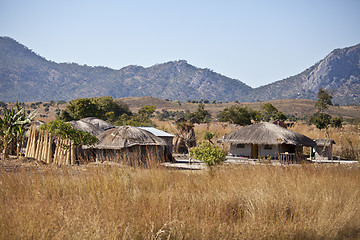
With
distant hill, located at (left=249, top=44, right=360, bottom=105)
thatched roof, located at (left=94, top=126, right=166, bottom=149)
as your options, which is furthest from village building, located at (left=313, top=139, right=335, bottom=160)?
distant hill, located at (left=249, top=44, right=360, bottom=105)

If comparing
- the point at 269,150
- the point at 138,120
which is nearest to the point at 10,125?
the point at 269,150

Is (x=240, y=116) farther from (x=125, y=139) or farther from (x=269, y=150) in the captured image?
(x=125, y=139)

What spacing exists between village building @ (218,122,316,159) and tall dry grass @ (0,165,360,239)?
2069 cm

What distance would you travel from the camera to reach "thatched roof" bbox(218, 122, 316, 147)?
1158 inches

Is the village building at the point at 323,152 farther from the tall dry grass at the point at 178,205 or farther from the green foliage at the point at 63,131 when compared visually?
the tall dry grass at the point at 178,205

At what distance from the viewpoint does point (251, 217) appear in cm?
643

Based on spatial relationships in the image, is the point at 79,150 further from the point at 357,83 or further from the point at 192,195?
the point at 357,83

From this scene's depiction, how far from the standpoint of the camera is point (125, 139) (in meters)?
20.3

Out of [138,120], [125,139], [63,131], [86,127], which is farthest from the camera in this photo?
[138,120]

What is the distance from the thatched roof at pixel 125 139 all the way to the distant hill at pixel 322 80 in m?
145

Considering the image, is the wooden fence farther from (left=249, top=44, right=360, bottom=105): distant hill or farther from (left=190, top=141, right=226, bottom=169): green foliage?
(left=249, top=44, right=360, bottom=105): distant hill

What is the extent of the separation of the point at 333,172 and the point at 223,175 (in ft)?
10.7

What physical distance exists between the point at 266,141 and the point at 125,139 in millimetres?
14030

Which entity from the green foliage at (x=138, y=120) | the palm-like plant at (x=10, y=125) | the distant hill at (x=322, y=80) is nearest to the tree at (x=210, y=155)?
the palm-like plant at (x=10, y=125)
